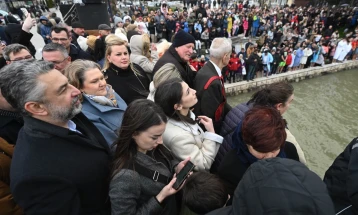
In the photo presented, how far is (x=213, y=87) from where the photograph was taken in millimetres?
2428

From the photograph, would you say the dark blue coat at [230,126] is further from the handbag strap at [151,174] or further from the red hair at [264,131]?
the handbag strap at [151,174]

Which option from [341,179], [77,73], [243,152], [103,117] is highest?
[77,73]

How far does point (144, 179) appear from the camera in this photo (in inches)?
54.6

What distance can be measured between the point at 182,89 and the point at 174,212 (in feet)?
3.36

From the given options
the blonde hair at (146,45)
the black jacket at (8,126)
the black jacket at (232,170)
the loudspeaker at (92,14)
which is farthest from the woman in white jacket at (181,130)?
the loudspeaker at (92,14)

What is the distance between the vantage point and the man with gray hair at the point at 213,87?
2.44m

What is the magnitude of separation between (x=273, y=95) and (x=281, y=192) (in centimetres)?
132

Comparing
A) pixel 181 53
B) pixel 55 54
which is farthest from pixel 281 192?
pixel 55 54

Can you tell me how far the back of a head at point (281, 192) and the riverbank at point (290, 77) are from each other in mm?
8267

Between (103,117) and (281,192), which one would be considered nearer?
(281,192)

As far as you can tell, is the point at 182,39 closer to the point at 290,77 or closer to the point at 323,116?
the point at 323,116

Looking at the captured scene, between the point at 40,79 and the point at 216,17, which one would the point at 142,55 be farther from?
the point at 216,17

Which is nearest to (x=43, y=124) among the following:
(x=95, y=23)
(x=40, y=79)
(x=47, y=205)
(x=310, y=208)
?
(x=40, y=79)

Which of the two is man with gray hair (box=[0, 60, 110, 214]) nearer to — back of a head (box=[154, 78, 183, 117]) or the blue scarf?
back of a head (box=[154, 78, 183, 117])
